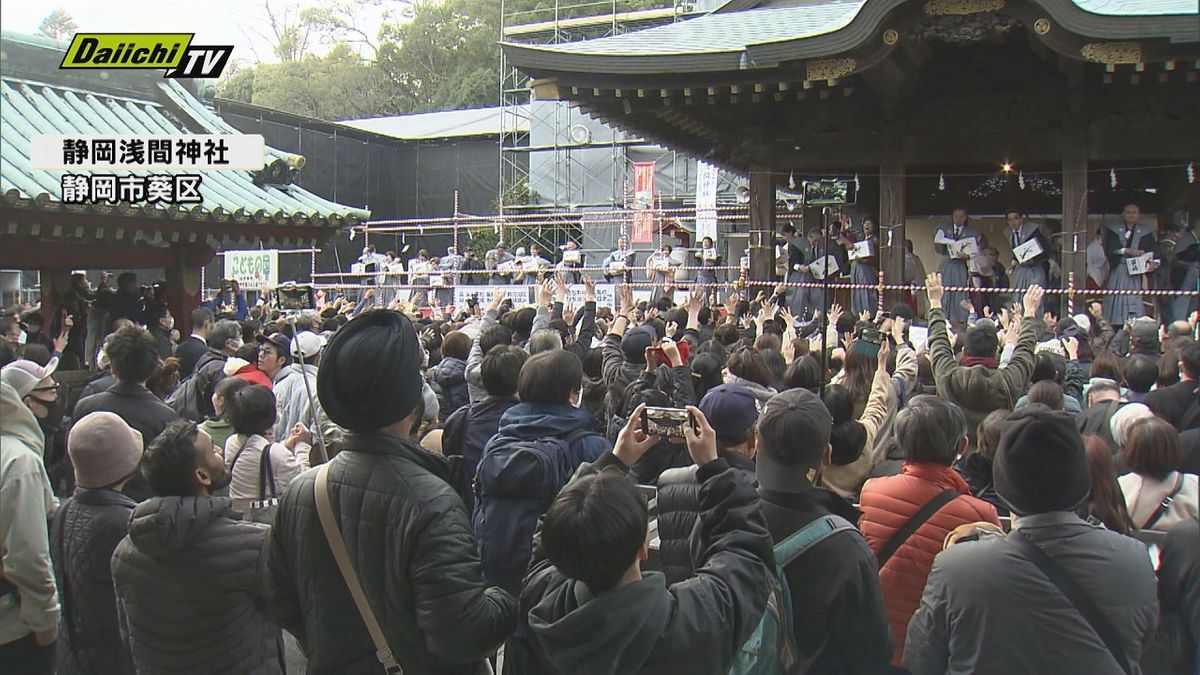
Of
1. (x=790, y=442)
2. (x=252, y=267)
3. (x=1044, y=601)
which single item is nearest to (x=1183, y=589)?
(x=1044, y=601)

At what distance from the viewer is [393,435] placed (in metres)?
2.41

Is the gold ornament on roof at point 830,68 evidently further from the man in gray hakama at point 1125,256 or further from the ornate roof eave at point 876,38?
the man in gray hakama at point 1125,256

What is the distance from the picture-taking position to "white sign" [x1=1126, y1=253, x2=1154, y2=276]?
1027cm

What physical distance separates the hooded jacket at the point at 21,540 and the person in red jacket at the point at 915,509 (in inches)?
104

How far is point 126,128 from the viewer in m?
7.57

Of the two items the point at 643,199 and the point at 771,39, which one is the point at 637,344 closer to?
the point at 771,39

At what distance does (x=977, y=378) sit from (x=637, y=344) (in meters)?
1.70

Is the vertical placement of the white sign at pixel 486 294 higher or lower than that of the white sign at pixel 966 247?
lower

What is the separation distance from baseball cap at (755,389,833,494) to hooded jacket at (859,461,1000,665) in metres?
0.42

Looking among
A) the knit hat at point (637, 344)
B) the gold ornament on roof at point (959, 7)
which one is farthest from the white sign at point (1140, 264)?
the knit hat at point (637, 344)

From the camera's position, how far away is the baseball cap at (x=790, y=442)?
249 centimetres

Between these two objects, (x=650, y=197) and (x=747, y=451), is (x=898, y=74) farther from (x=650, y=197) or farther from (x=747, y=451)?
(x=650, y=197)

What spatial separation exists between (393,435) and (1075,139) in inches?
410

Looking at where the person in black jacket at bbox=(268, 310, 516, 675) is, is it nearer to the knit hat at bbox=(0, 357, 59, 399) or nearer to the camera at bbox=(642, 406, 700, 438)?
the camera at bbox=(642, 406, 700, 438)
